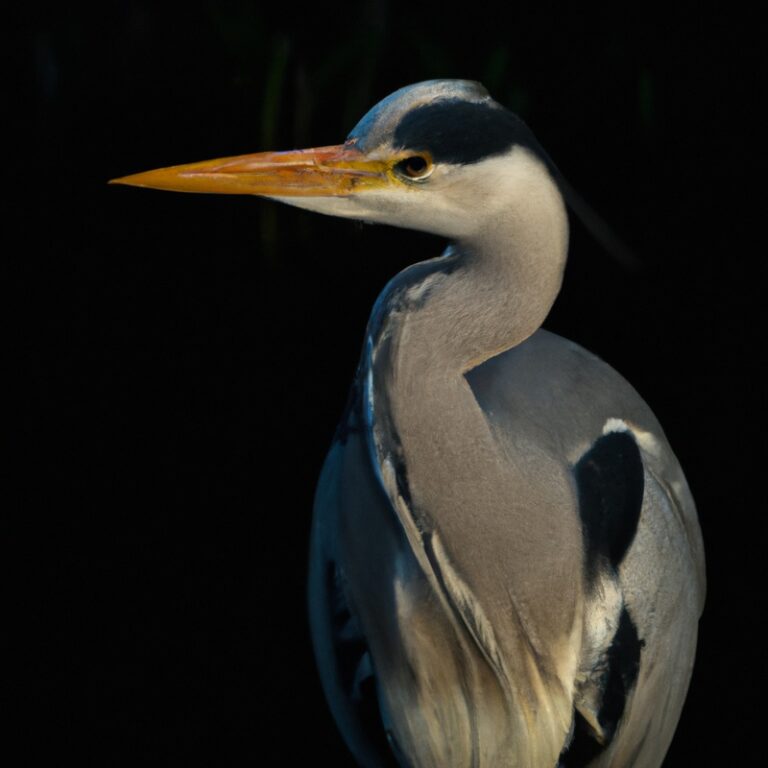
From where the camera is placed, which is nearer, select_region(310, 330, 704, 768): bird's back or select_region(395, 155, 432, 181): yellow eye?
select_region(395, 155, 432, 181): yellow eye

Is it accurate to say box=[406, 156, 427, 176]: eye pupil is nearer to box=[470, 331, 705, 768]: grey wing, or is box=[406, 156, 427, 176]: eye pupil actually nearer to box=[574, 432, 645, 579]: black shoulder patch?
box=[470, 331, 705, 768]: grey wing

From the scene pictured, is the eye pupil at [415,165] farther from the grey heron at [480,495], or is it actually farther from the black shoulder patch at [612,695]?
the black shoulder patch at [612,695]

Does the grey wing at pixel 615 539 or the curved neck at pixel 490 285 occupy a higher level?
the curved neck at pixel 490 285

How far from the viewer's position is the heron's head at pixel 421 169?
3.25 feet

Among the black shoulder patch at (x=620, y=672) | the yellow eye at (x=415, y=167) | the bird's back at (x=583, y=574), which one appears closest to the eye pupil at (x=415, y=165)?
the yellow eye at (x=415, y=167)

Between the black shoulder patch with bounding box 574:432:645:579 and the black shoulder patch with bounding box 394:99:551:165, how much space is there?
35 centimetres

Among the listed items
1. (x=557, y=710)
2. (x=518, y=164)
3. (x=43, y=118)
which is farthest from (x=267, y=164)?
(x=43, y=118)

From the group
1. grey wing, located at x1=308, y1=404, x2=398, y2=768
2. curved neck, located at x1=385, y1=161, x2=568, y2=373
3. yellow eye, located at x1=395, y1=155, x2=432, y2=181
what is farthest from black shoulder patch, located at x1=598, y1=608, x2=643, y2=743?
yellow eye, located at x1=395, y1=155, x2=432, y2=181

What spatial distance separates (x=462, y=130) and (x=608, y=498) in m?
0.41

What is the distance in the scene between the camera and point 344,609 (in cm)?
121

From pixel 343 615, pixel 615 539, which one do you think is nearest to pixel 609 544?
pixel 615 539

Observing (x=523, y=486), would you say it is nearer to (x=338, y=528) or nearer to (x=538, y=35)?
(x=338, y=528)

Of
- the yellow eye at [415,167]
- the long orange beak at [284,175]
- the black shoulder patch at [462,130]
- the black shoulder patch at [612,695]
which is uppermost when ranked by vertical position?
the black shoulder patch at [462,130]

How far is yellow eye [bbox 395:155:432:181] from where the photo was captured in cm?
101
